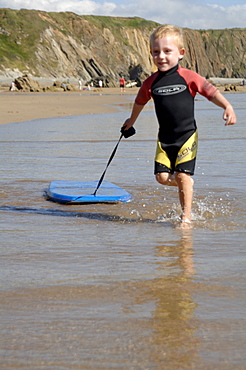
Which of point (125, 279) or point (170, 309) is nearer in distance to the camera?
point (170, 309)

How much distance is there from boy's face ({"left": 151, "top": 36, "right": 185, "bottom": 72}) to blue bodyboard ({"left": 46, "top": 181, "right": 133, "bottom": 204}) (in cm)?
111

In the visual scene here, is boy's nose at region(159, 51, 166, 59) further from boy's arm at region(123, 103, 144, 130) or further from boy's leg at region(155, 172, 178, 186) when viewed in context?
boy's leg at region(155, 172, 178, 186)

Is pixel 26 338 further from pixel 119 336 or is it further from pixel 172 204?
pixel 172 204

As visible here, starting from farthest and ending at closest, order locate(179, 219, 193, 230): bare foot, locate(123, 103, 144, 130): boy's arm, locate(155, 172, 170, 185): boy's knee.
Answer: locate(123, 103, 144, 130): boy's arm → locate(155, 172, 170, 185): boy's knee → locate(179, 219, 193, 230): bare foot

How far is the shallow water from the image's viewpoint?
1699 millimetres

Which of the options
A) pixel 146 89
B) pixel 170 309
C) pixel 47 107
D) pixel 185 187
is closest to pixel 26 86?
pixel 47 107

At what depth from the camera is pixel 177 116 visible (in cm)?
385

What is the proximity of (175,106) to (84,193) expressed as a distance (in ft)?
3.84

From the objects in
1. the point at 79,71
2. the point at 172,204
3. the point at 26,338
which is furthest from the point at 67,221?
the point at 79,71

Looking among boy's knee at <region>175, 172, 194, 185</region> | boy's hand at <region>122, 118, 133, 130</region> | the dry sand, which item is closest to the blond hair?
boy's hand at <region>122, 118, 133, 130</region>

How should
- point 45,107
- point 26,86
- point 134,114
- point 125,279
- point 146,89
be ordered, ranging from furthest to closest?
1. point 26,86
2. point 45,107
3. point 134,114
4. point 146,89
5. point 125,279

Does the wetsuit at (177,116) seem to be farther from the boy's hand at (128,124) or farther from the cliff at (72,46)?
the cliff at (72,46)

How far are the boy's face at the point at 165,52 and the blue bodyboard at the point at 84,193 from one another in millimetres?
1106

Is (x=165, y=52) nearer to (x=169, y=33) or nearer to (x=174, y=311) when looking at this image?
(x=169, y=33)
